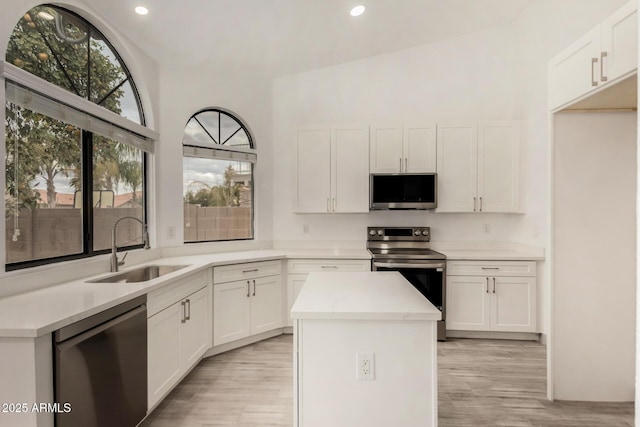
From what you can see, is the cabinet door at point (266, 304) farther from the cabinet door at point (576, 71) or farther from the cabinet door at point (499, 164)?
the cabinet door at point (576, 71)

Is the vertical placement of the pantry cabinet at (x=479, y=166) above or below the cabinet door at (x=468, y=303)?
above

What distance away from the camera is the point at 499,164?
369cm

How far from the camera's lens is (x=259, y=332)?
3402 mm

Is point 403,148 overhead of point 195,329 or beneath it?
overhead

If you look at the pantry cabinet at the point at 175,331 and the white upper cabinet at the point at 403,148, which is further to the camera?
Answer: the white upper cabinet at the point at 403,148

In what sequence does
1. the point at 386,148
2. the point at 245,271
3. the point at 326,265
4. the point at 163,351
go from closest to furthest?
the point at 163,351 < the point at 245,271 < the point at 326,265 < the point at 386,148

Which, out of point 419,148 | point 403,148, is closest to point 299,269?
point 403,148

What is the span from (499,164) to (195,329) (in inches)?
137

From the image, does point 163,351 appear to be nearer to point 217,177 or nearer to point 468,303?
point 217,177

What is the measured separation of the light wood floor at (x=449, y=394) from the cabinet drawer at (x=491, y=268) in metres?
0.74

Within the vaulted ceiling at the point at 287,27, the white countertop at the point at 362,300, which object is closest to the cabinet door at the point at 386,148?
the vaulted ceiling at the point at 287,27

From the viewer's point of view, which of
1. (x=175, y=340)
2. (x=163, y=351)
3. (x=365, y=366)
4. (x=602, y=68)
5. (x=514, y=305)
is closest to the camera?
(x=365, y=366)

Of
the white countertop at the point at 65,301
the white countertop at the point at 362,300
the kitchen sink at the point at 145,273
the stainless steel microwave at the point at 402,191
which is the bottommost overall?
the kitchen sink at the point at 145,273

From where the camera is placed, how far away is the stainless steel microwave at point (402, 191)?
3695 mm
